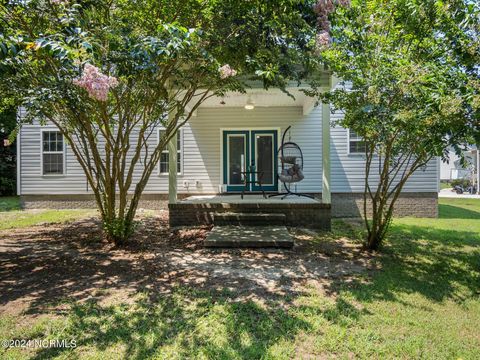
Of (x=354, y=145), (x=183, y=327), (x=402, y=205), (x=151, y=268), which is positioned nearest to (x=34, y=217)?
(x=151, y=268)

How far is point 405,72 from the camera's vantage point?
3.50 metres

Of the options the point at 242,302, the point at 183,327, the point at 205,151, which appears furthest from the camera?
the point at 205,151

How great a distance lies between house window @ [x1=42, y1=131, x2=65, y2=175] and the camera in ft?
30.8

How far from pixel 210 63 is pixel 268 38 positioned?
34.3 inches

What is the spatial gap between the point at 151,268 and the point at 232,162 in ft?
19.2

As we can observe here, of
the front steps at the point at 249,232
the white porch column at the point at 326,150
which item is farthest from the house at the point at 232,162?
the front steps at the point at 249,232

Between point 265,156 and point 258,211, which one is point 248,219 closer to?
point 258,211

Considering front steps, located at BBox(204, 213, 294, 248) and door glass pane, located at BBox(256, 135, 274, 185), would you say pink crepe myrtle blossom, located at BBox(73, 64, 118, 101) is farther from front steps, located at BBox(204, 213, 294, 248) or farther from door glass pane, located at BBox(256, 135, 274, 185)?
door glass pane, located at BBox(256, 135, 274, 185)

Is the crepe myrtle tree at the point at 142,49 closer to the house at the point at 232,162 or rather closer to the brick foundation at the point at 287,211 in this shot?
the brick foundation at the point at 287,211

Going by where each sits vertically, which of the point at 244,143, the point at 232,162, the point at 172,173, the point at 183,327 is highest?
the point at 244,143

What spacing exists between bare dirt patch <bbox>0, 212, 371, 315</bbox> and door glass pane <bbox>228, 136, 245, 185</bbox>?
3.87m

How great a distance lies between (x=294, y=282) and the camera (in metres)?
3.40

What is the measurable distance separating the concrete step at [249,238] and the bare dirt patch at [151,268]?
0.13 meters

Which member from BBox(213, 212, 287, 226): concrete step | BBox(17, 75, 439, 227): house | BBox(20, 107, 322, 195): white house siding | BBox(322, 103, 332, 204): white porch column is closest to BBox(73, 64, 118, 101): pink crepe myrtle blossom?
BBox(213, 212, 287, 226): concrete step
